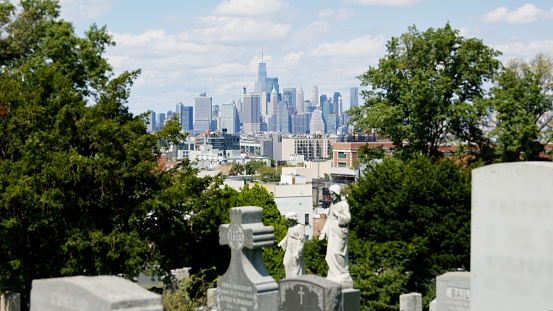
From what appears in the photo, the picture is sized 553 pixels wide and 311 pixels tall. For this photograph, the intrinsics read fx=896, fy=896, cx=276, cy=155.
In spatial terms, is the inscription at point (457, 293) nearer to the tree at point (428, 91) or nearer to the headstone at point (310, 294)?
the headstone at point (310, 294)

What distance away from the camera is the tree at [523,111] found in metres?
36.8

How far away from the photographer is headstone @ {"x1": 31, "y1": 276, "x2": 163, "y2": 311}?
259 inches

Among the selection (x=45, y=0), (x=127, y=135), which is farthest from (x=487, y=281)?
(x=45, y=0)

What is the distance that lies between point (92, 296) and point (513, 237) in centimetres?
315

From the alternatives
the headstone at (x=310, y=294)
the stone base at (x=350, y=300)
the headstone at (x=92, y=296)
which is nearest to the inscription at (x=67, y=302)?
the headstone at (x=92, y=296)

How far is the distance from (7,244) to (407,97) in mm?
20098

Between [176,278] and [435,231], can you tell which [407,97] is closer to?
[435,231]

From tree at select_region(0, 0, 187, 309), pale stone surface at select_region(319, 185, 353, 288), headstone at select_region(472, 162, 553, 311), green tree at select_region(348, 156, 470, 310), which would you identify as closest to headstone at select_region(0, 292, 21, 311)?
tree at select_region(0, 0, 187, 309)

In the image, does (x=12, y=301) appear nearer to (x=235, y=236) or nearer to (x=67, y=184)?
(x=67, y=184)

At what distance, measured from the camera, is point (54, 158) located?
2284 cm

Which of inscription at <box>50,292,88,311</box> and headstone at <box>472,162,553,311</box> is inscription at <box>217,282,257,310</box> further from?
headstone at <box>472,162,553,311</box>

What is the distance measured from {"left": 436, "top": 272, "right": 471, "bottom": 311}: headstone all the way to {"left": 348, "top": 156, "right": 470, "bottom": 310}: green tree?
829 cm

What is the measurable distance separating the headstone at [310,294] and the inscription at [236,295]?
0.97 meters

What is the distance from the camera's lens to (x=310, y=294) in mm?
15484
